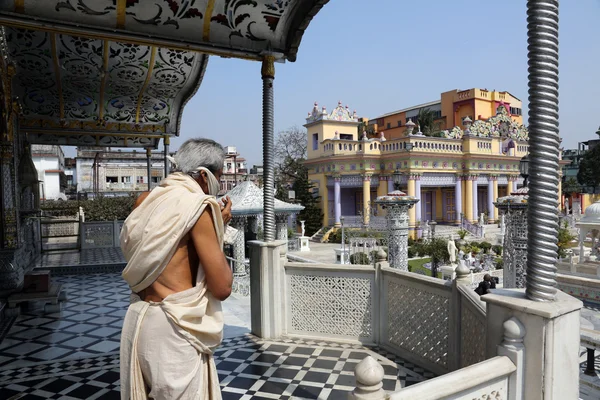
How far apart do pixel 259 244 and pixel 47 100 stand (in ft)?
19.4

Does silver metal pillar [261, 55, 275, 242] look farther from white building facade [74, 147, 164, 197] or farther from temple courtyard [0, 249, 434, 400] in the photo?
Answer: white building facade [74, 147, 164, 197]

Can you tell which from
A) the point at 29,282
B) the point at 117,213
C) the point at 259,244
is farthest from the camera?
the point at 117,213

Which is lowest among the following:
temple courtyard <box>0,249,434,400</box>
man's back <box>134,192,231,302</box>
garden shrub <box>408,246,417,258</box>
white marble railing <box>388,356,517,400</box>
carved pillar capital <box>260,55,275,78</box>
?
garden shrub <box>408,246,417,258</box>

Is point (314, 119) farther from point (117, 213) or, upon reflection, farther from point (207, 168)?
point (207, 168)

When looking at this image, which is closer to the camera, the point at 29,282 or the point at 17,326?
the point at 17,326

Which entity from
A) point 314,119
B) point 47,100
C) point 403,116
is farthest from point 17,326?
point 403,116

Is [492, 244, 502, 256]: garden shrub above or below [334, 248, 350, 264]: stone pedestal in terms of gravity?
below

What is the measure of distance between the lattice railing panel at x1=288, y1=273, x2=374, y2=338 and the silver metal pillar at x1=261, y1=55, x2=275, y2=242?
0.71 m

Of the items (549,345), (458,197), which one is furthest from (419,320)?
(458,197)

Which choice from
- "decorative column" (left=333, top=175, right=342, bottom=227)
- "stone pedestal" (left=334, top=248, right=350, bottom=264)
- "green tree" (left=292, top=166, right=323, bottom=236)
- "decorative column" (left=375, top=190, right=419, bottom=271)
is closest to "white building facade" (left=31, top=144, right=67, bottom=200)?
"green tree" (left=292, top=166, right=323, bottom=236)

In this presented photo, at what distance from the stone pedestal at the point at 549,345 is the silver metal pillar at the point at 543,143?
10 centimetres

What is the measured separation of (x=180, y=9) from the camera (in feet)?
13.8

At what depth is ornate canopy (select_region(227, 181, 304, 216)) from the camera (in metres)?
12.5

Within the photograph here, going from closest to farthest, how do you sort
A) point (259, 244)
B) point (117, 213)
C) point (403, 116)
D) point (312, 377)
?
point (312, 377) < point (259, 244) < point (117, 213) < point (403, 116)
